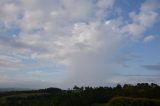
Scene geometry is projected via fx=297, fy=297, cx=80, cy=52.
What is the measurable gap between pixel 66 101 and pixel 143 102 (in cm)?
6574

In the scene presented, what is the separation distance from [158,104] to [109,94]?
6544cm

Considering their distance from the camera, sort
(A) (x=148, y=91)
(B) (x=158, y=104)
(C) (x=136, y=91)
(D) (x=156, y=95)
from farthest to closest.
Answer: (C) (x=136, y=91), (A) (x=148, y=91), (D) (x=156, y=95), (B) (x=158, y=104)

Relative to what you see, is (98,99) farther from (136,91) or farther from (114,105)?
(114,105)

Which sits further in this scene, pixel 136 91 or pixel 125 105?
pixel 136 91

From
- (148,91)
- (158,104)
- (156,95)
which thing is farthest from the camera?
(148,91)

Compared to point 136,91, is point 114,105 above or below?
below

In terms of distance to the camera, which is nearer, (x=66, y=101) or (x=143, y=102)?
(x=143, y=102)

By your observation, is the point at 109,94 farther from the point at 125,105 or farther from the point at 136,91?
the point at 125,105

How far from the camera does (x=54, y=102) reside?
182 meters

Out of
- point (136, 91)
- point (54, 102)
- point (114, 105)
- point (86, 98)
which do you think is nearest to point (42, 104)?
point (54, 102)

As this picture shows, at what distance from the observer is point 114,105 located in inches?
4717

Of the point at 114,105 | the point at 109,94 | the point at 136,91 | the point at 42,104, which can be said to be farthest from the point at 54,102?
the point at 114,105

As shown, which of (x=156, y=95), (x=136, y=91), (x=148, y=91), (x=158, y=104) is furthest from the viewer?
(x=136, y=91)

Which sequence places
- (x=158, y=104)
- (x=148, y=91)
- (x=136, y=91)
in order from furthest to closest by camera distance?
(x=136, y=91)
(x=148, y=91)
(x=158, y=104)
